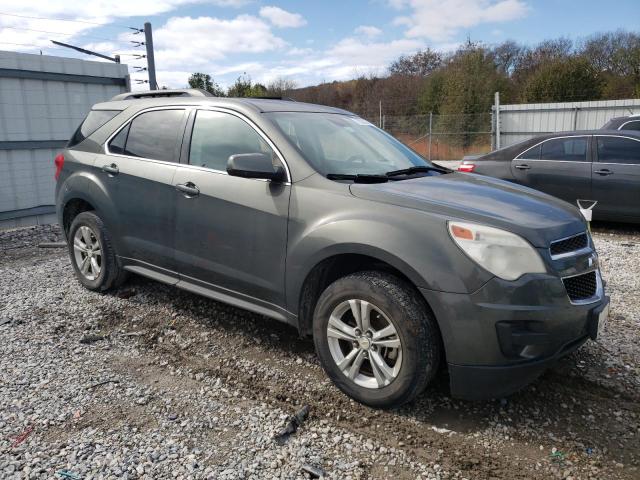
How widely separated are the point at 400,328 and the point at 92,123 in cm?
369

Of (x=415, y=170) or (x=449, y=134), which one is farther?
(x=449, y=134)

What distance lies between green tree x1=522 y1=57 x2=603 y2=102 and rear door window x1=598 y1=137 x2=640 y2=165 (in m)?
21.4

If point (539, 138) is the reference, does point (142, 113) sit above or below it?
above

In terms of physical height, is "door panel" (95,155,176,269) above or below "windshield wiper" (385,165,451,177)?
below

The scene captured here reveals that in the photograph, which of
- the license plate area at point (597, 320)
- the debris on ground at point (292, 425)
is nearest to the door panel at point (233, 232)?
the debris on ground at point (292, 425)

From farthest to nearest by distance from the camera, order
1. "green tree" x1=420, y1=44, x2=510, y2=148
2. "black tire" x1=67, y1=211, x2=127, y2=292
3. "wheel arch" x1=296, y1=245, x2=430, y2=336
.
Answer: "green tree" x1=420, y1=44, x2=510, y2=148
"black tire" x1=67, y1=211, x2=127, y2=292
"wheel arch" x1=296, y1=245, x2=430, y2=336

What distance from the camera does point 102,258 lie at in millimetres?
4656

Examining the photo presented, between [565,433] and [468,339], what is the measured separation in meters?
A: 0.82

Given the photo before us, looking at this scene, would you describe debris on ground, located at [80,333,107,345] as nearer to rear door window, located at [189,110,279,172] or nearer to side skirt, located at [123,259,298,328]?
side skirt, located at [123,259,298,328]

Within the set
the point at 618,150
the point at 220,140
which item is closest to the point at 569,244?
the point at 220,140

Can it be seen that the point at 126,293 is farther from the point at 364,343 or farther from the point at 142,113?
the point at 364,343

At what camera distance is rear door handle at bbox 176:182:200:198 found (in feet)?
12.2

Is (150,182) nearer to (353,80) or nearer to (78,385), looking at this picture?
(78,385)

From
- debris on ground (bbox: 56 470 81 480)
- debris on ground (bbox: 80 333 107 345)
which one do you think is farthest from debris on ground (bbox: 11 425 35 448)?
debris on ground (bbox: 80 333 107 345)
